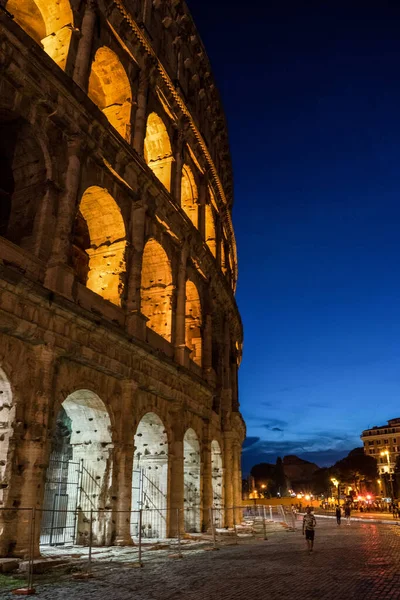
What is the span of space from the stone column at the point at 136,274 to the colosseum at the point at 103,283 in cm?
4

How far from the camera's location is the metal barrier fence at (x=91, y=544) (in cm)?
851

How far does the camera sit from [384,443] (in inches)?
4146

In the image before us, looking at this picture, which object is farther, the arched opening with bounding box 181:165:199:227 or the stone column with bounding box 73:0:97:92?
the arched opening with bounding box 181:165:199:227

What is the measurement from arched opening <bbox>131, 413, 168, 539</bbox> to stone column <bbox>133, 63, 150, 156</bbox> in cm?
856

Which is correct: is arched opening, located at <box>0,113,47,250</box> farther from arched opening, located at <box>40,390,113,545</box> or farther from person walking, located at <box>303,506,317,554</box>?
person walking, located at <box>303,506,317,554</box>

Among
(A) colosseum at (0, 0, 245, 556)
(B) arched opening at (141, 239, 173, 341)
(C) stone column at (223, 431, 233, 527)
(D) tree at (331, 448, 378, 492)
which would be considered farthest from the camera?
(D) tree at (331, 448, 378, 492)

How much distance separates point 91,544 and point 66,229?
6742 millimetres

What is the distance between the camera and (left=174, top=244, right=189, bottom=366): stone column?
58.4 ft

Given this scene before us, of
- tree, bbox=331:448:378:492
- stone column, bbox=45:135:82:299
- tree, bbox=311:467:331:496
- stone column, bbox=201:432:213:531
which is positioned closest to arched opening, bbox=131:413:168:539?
stone column, bbox=201:432:213:531

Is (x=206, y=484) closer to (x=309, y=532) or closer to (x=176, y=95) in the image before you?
(x=309, y=532)

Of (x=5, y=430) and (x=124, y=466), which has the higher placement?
(x=5, y=430)

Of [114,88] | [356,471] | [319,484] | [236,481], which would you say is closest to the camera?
[114,88]

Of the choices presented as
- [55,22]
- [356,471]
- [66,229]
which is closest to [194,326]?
[66,229]

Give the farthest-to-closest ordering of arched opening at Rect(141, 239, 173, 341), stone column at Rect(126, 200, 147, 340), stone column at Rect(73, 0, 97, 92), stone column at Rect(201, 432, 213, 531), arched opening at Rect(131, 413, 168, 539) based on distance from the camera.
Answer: stone column at Rect(201, 432, 213, 531) → arched opening at Rect(141, 239, 173, 341) → arched opening at Rect(131, 413, 168, 539) → stone column at Rect(126, 200, 147, 340) → stone column at Rect(73, 0, 97, 92)
